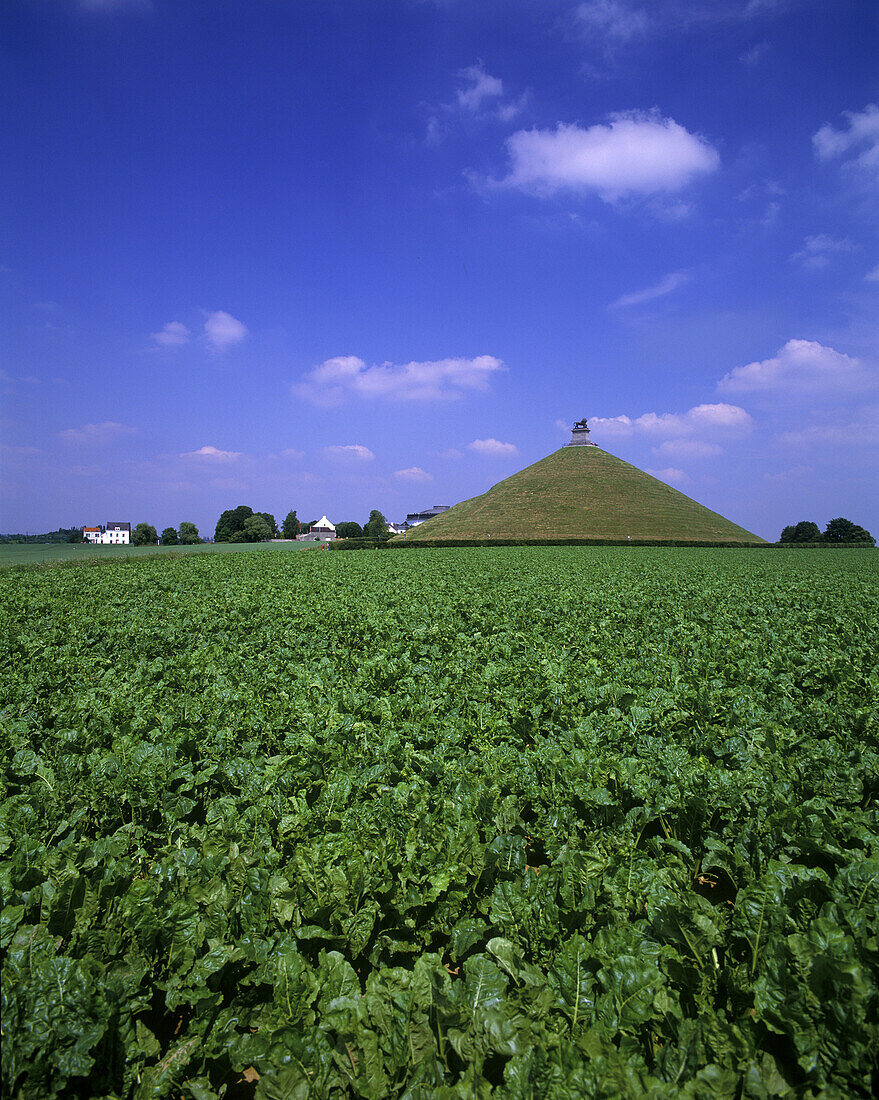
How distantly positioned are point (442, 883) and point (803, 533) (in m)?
121

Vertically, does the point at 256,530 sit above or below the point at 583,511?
below

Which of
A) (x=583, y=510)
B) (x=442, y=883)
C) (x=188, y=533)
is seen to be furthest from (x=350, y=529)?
(x=442, y=883)

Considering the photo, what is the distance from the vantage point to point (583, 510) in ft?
296

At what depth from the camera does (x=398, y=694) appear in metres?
6.64

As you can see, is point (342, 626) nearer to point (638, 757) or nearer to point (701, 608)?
point (638, 757)

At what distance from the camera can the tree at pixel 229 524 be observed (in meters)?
112

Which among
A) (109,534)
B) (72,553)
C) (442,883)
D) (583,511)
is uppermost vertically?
(583,511)

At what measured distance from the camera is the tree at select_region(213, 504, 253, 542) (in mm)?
111750

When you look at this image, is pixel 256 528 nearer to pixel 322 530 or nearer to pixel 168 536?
pixel 168 536

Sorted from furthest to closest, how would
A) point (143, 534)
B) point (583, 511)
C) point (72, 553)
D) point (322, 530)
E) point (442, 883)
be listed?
point (322, 530)
point (143, 534)
point (583, 511)
point (72, 553)
point (442, 883)

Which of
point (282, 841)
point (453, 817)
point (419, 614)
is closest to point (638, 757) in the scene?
point (453, 817)

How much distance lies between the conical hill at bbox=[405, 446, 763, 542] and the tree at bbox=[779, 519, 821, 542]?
53.4 feet

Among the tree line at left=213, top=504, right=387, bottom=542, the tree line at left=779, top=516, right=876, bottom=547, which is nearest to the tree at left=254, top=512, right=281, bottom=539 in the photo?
the tree line at left=213, top=504, right=387, bottom=542

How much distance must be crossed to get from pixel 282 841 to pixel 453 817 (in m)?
1.19
